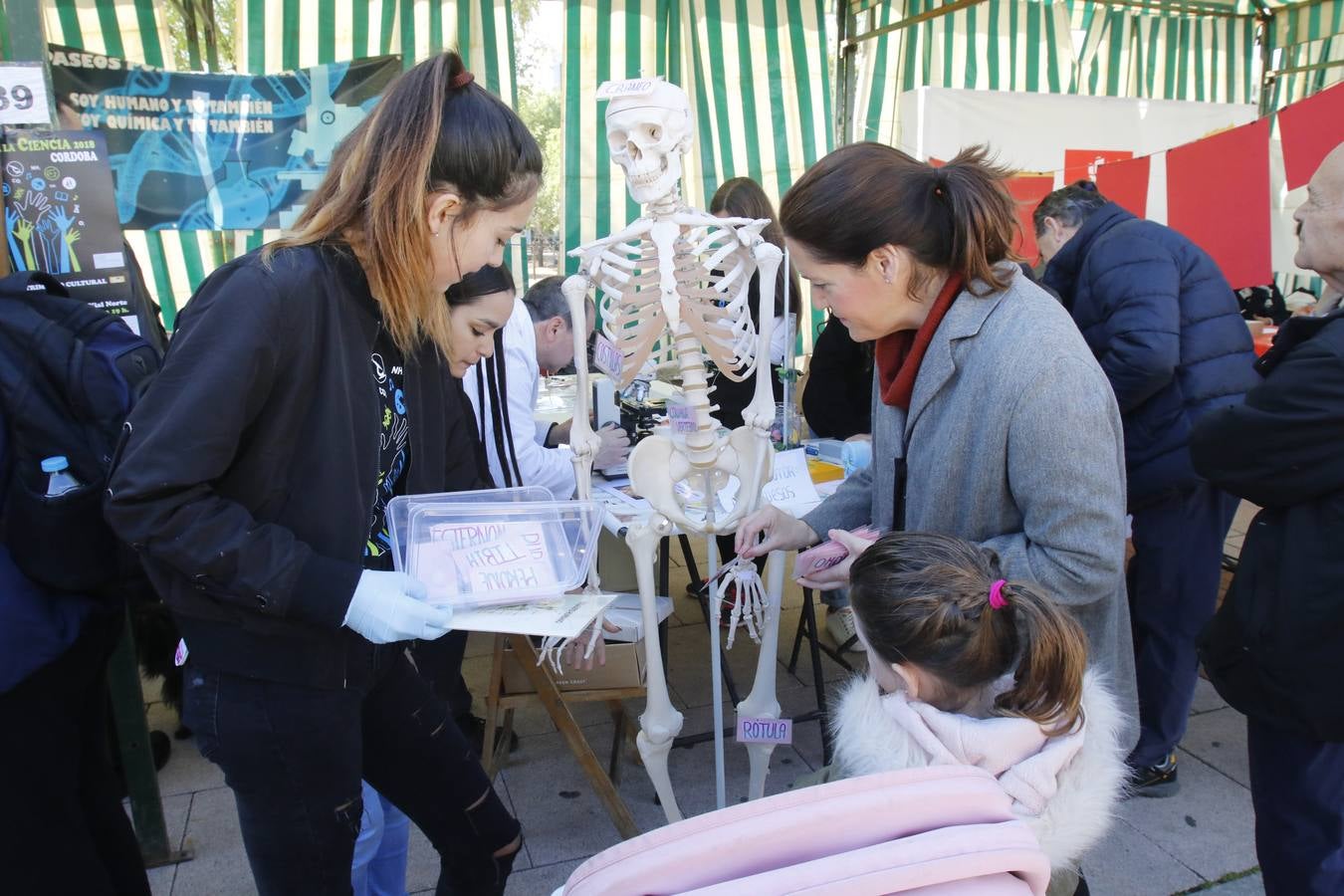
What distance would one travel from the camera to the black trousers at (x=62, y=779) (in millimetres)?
1641

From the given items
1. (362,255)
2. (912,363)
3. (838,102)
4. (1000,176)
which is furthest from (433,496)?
(838,102)

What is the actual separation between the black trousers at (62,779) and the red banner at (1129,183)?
4.97 m

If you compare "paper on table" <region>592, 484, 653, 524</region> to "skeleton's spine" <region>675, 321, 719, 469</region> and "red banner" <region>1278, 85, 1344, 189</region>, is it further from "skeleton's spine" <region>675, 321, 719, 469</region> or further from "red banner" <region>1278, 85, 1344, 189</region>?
"red banner" <region>1278, 85, 1344, 189</region>

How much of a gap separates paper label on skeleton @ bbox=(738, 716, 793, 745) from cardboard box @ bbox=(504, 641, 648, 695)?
54cm

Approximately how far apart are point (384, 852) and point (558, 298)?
2.17m

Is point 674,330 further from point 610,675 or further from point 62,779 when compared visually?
point 62,779

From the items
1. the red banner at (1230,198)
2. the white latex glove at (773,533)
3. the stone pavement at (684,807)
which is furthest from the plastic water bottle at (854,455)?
the red banner at (1230,198)

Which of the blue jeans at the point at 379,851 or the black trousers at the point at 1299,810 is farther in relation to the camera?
the blue jeans at the point at 379,851

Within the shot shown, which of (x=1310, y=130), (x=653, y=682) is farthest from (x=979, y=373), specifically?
(x=1310, y=130)

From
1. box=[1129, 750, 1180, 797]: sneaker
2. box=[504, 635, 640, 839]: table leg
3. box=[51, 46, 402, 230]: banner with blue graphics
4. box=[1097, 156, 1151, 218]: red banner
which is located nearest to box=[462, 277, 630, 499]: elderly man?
box=[504, 635, 640, 839]: table leg

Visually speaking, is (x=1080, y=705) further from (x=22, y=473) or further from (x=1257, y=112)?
(x=1257, y=112)

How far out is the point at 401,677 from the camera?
1524mm

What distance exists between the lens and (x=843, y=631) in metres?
3.96

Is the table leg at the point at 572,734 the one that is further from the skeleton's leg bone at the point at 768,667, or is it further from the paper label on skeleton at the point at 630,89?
the paper label on skeleton at the point at 630,89
